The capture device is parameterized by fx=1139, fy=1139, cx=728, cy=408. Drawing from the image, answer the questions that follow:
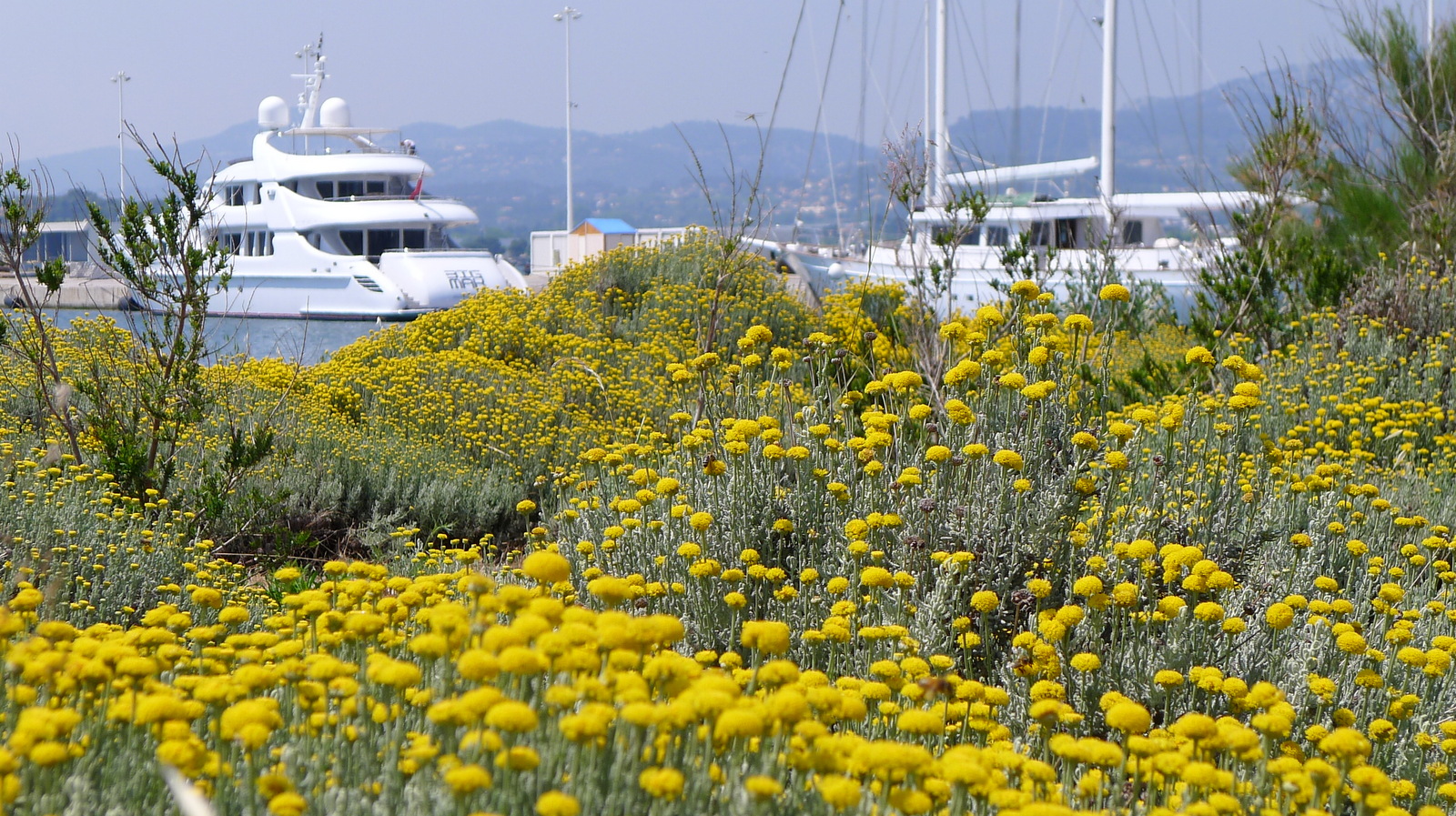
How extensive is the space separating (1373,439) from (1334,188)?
16.7 feet

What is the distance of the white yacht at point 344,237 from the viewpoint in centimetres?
2534

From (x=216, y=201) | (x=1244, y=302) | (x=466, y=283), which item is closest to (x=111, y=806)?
(x=1244, y=302)

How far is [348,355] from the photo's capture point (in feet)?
30.4

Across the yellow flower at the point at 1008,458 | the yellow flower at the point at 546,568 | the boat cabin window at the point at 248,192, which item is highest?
the boat cabin window at the point at 248,192

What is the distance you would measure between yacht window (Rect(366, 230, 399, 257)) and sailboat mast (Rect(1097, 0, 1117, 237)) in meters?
16.8

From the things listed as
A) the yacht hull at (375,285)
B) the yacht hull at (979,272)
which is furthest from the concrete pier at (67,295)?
the yacht hull at (979,272)

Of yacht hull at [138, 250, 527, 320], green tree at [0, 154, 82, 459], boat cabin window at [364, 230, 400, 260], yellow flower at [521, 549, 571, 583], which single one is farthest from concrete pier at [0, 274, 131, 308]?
boat cabin window at [364, 230, 400, 260]

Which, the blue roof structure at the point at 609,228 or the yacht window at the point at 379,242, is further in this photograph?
the blue roof structure at the point at 609,228

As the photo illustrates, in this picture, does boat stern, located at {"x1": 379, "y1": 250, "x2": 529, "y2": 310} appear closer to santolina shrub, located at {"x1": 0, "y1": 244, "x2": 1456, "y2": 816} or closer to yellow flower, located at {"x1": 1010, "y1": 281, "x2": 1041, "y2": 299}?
santolina shrub, located at {"x1": 0, "y1": 244, "x2": 1456, "y2": 816}

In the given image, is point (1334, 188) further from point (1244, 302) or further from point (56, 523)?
point (56, 523)

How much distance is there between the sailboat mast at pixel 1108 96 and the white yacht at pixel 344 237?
46.8 feet

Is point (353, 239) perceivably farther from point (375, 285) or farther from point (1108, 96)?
point (1108, 96)

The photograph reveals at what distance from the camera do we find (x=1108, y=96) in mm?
16297

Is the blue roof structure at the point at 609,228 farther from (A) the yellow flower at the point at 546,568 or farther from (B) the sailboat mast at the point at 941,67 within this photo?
(A) the yellow flower at the point at 546,568
